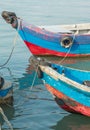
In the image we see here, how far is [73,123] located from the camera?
911 cm

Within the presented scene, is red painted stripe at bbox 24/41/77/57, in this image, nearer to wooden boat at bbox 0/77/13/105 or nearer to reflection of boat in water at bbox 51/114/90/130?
wooden boat at bbox 0/77/13/105

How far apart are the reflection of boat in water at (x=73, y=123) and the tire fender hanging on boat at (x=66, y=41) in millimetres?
5178

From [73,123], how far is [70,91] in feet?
2.53

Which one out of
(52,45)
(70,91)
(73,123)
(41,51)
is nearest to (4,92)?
(70,91)

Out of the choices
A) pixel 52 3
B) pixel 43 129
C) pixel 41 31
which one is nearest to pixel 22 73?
pixel 41 31

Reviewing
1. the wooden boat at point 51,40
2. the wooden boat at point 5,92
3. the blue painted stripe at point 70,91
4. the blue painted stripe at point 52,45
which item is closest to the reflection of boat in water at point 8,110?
the wooden boat at point 5,92

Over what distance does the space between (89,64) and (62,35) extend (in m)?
1.50

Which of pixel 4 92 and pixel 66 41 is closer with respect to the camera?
pixel 4 92

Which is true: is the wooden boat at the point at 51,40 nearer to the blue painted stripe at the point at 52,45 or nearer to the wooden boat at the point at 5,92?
the blue painted stripe at the point at 52,45

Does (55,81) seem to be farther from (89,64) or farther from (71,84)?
(89,64)

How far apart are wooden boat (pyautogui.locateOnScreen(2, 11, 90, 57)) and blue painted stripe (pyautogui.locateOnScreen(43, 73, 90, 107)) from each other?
5.18 m

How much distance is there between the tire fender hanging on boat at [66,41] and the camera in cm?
1418

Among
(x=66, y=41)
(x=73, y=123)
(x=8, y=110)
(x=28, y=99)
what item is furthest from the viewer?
(x=66, y=41)

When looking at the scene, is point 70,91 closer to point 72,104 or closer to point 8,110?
point 72,104
